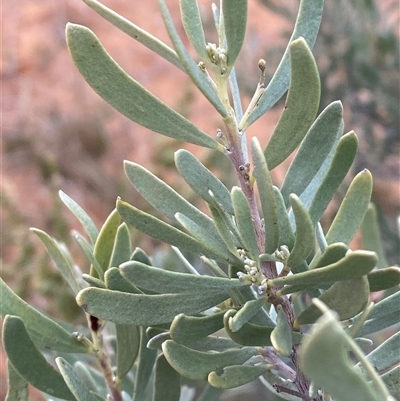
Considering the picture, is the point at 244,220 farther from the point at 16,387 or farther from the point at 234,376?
the point at 16,387

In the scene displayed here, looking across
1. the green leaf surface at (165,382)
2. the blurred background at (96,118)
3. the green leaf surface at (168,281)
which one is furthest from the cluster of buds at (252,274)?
the blurred background at (96,118)

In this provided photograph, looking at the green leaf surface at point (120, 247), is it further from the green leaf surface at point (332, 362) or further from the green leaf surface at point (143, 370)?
the green leaf surface at point (332, 362)

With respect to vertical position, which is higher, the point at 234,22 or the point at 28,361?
Result: the point at 234,22

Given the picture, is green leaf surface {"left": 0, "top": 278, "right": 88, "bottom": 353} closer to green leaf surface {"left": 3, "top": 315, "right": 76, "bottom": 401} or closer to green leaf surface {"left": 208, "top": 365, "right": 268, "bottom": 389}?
green leaf surface {"left": 3, "top": 315, "right": 76, "bottom": 401}

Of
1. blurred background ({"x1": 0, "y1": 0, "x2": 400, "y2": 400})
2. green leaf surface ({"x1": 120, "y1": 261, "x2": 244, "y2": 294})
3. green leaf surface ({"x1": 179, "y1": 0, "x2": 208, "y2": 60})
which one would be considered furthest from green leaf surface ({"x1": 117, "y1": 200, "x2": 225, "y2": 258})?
blurred background ({"x1": 0, "y1": 0, "x2": 400, "y2": 400})

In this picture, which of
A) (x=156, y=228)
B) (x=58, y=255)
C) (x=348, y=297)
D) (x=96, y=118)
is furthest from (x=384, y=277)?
(x=96, y=118)

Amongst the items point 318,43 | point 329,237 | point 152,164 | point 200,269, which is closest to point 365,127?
point 318,43
